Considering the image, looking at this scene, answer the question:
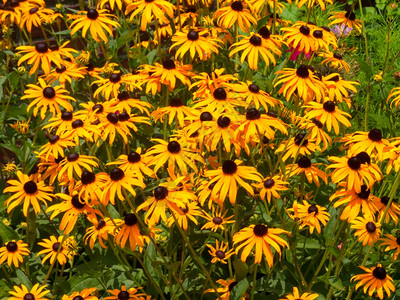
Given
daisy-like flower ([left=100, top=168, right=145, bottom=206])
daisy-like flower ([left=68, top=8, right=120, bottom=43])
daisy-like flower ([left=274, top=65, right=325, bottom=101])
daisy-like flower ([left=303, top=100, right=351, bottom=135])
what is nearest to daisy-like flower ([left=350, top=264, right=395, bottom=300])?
daisy-like flower ([left=303, top=100, right=351, bottom=135])

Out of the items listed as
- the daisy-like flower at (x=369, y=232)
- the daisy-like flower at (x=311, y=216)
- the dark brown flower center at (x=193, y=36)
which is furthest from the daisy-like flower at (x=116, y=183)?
the dark brown flower center at (x=193, y=36)

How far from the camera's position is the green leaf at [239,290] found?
1778 millimetres

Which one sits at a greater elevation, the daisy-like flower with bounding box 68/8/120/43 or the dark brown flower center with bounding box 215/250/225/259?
the daisy-like flower with bounding box 68/8/120/43

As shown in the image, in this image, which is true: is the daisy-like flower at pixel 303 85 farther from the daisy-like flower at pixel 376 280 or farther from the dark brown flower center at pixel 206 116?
the daisy-like flower at pixel 376 280

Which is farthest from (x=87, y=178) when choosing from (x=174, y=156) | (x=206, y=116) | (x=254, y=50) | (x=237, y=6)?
(x=237, y=6)

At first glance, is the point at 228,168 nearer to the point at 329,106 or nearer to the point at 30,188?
the point at 329,106

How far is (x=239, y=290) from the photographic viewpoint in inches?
70.5

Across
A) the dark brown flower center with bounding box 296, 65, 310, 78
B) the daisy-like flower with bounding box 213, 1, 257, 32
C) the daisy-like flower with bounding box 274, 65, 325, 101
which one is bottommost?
the daisy-like flower with bounding box 274, 65, 325, 101

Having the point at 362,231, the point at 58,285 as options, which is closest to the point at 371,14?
the point at 362,231

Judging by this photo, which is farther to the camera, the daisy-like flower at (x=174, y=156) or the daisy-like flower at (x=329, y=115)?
the daisy-like flower at (x=329, y=115)

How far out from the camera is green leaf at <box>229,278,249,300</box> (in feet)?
5.83

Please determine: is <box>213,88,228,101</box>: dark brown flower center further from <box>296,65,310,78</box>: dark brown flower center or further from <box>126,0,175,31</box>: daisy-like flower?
<box>126,0,175,31</box>: daisy-like flower

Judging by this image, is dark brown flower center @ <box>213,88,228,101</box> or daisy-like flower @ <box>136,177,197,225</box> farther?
dark brown flower center @ <box>213,88,228,101</box>

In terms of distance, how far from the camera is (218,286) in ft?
6.69
